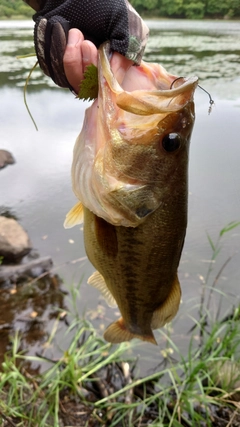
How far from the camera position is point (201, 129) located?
7445 millimetres

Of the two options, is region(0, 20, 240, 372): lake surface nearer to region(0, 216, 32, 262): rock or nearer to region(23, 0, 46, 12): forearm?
region(0, 216, 32, 262): rock

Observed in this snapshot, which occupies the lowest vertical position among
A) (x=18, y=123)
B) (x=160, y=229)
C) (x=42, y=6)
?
(x=18, y=123)

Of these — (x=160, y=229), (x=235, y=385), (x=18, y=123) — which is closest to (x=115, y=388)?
(x=235, y=385)

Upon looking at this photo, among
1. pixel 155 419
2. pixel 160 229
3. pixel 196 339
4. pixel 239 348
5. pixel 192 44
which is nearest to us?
pixel 160 229

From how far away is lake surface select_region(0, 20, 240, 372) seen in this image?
156 inches

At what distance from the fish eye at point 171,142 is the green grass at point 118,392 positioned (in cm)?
153

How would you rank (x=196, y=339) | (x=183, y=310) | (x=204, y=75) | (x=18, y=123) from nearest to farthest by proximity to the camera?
(x=196, y=339), (x=183, y=310), (x=18, y=123), (x=204, y=75)

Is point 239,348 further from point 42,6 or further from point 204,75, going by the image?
point 204,75

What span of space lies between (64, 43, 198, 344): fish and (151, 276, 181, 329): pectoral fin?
3.2 inches

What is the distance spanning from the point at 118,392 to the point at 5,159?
191 inches

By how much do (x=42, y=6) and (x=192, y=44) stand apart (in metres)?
18.5

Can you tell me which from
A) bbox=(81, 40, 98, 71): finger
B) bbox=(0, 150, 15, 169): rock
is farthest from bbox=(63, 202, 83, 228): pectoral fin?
bbox=(0, 150, 15, 169): rock

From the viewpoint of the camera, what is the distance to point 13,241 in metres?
4.42

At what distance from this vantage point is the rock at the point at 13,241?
Answer: 432 centimetres
